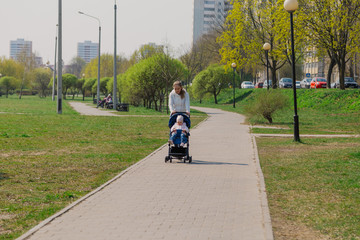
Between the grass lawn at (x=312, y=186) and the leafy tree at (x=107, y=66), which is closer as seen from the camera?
the grass lawn at (x=312, y=186)

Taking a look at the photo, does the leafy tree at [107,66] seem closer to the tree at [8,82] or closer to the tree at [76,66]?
the tree at [8,82]

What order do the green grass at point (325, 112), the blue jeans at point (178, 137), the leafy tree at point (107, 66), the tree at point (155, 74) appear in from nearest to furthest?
1. the blue jeans at point (178, 137)
2. the green grass at point (325, 112)
3. the tree at point (155, 74)
4. the leafy tree at point (107, 66)

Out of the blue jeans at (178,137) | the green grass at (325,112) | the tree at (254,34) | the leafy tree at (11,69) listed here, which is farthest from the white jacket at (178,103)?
the leafy tree at (11,69)

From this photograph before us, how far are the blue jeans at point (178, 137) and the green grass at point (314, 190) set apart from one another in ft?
5.87

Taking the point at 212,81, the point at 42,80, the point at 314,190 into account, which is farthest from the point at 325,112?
the point at 42,80

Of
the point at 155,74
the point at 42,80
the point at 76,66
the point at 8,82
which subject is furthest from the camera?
the point at 76,66

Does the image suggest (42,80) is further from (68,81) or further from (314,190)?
(314,190)

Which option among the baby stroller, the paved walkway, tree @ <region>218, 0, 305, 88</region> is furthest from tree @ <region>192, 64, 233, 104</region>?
the paved walkway

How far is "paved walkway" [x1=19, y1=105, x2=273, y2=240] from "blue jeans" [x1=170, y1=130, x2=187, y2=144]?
61 cm

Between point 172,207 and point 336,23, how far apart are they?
104ft

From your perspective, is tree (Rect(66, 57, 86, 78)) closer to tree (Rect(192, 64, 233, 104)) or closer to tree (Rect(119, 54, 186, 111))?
tree (Rect(192, 64, 233, 104))

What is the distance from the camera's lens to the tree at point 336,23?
116ft

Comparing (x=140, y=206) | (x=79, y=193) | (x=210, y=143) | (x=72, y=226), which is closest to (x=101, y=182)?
(x=79, y=193)

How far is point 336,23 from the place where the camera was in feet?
116
